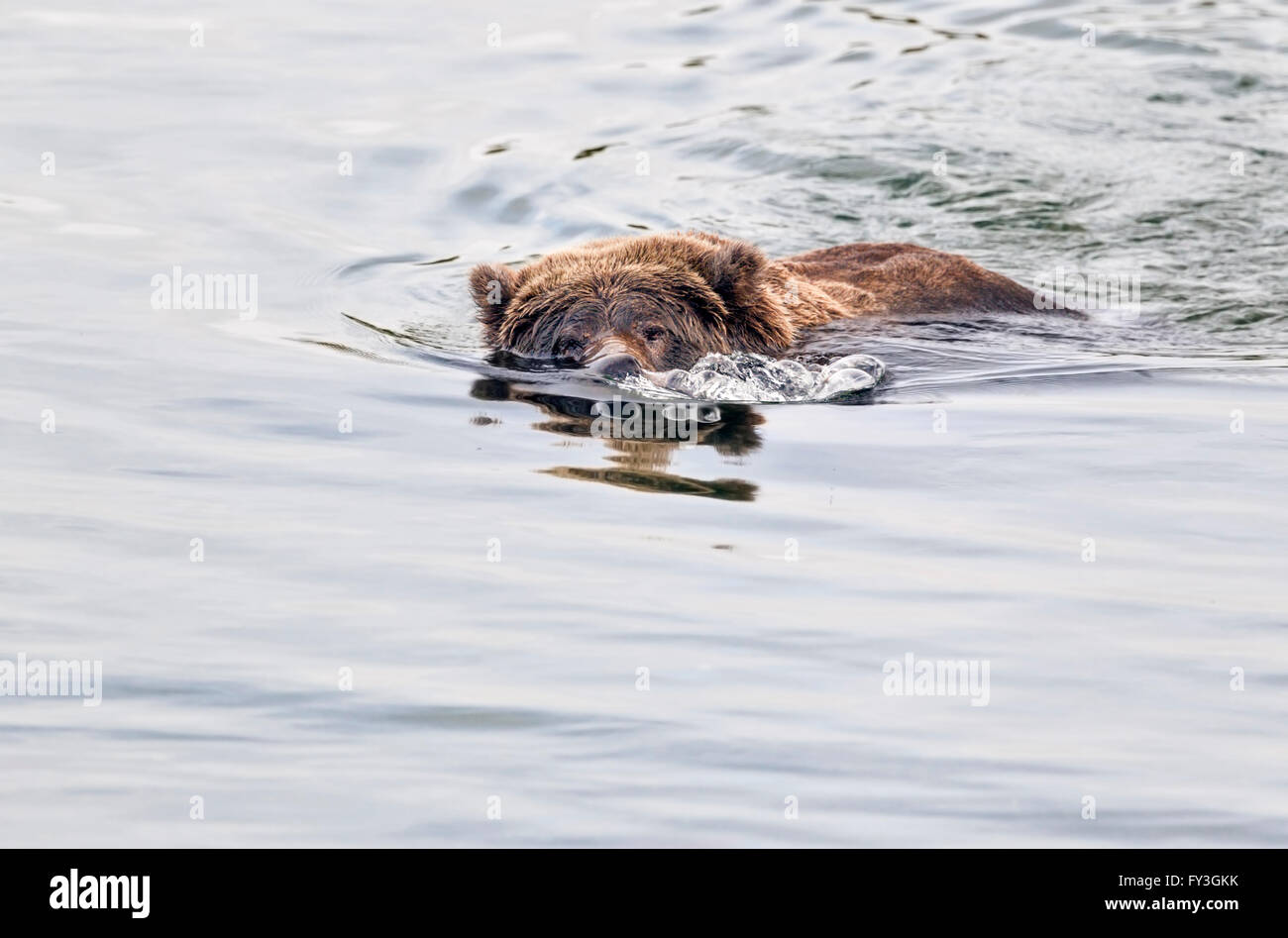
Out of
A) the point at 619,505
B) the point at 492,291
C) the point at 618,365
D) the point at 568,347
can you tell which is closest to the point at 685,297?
→ the point at 568,347

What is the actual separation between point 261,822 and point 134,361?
5426 millimetres

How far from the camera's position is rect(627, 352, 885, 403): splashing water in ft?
30.3

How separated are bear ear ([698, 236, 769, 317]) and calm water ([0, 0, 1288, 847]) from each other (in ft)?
2.33

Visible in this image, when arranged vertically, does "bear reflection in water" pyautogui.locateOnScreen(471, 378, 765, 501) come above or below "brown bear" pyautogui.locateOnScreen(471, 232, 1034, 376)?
below

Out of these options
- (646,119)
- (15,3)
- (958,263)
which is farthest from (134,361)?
(15,3)

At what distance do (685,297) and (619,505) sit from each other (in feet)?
9.61

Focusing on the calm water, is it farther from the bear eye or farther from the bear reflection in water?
the bear eye

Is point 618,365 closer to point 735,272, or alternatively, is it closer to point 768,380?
point 768,380

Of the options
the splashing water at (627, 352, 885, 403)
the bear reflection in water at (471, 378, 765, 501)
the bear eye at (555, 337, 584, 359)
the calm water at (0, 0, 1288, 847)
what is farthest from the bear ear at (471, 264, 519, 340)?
the splashing water at (627, 352, 885, 403)

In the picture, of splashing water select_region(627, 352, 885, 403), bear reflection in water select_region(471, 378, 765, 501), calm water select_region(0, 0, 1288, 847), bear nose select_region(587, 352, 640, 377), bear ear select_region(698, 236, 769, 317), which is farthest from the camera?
bear ear select_region(698, 236, 769, 317)

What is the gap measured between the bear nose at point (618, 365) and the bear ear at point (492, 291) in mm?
1511

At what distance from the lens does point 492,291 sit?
34.1 feet

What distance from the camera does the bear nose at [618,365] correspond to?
9.01m
